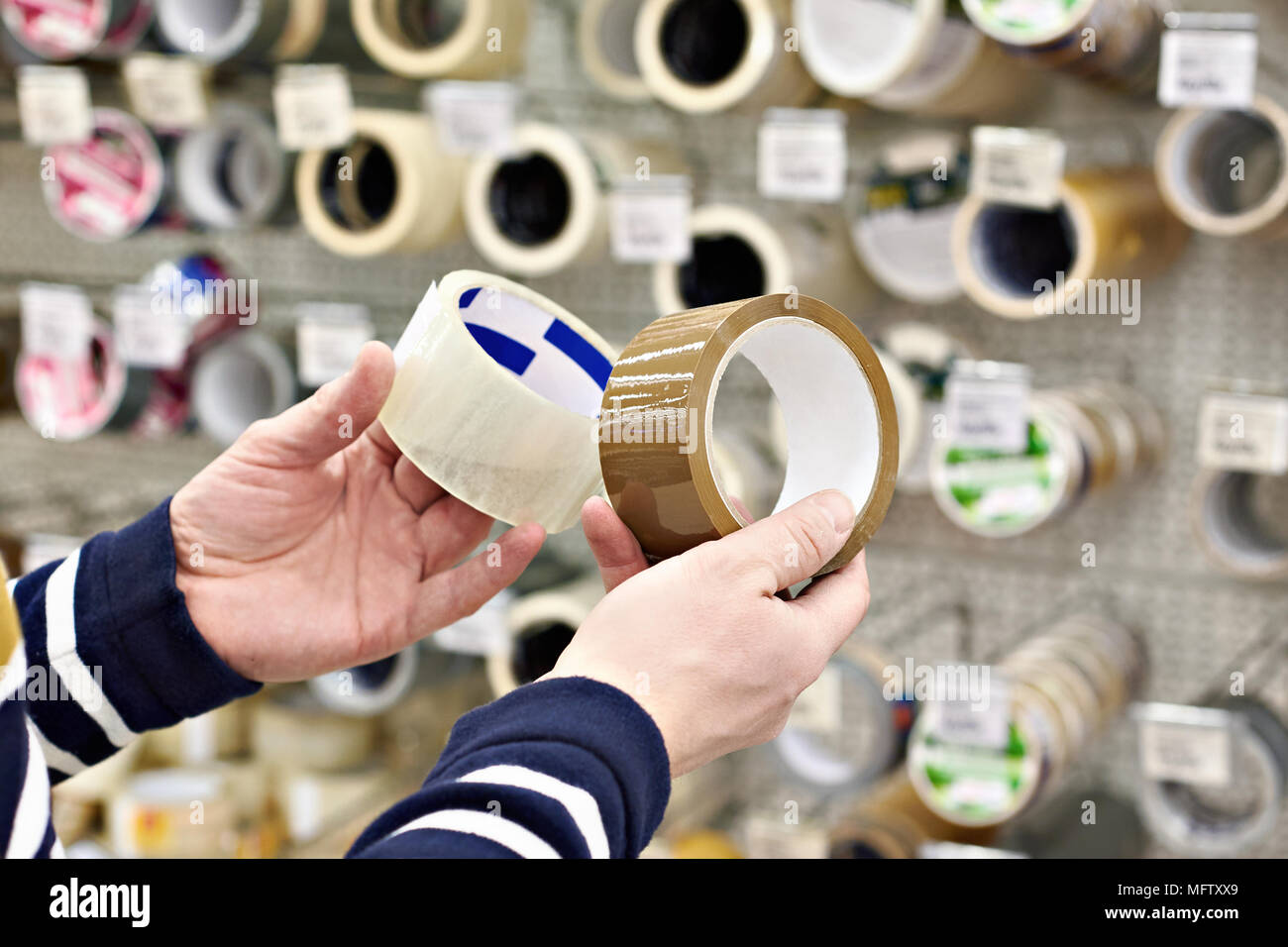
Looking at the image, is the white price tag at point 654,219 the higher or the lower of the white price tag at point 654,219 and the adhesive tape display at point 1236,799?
the higher

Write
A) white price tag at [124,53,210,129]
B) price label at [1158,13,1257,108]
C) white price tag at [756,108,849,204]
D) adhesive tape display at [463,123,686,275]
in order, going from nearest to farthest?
1. price label at [1158,13,1257,108]
2. white price tag at [756,108,849,204]
3. adhesive tape display at [463,123,686,275]
4. white price tag at [124,53,210,129]

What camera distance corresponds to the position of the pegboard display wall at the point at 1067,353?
5.15ft

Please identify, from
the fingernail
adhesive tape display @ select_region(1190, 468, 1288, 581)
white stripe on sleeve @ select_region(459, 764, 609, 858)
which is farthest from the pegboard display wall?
white stripe on sleeve @ select_region(459, 764, 609, 858)

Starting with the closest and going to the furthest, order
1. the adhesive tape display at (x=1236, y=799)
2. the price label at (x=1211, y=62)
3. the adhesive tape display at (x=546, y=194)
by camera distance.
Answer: the price label at (x=1211, y=62) → the adhesive tape display at (x=1236, y=799) → the adhesive tape display at (x=546, y=194)

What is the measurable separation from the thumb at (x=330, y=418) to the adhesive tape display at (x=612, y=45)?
867mm

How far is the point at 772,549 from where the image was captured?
753 millimetres

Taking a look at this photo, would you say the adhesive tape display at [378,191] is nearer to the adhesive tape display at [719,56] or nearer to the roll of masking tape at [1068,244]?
the adhesive tape display at [719,56]

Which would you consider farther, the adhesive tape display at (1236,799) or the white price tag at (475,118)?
the white price tag at (475,118)

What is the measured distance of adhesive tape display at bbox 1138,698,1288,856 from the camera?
1358mm

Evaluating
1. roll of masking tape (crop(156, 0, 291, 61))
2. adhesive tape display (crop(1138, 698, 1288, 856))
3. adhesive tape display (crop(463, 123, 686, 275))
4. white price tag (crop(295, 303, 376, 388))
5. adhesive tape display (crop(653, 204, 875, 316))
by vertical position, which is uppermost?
roll of masking tape (crop(156, 0, 291, 61))

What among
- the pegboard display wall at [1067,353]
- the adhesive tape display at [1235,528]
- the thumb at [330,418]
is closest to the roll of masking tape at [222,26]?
the pegboard display wall at [1067,353]

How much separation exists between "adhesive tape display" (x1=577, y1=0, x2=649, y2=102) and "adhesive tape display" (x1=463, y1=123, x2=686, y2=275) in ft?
0.26

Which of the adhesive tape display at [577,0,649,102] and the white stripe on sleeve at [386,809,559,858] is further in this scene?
the adhesive tape display at [577,0,649,102]

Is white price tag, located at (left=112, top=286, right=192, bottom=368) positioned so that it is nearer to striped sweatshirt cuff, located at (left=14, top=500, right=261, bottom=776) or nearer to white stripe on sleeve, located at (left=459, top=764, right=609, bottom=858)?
striped sweatshirt cuff, located at (left=14, top=500, right=261, bottom=776)
